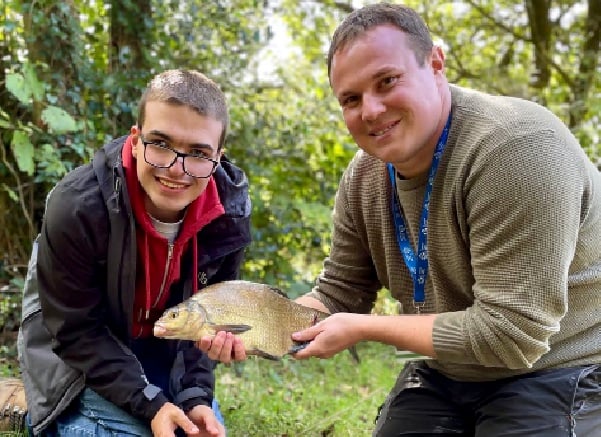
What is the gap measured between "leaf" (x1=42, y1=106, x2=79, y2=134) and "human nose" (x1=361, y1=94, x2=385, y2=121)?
8.60 feet

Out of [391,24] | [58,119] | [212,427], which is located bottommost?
[212,427]

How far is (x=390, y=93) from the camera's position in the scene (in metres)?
2.19

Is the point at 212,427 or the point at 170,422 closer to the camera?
the point at 170,422

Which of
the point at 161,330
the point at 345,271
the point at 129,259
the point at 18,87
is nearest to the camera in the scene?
the point at 161,330

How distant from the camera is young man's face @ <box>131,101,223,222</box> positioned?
2449mm

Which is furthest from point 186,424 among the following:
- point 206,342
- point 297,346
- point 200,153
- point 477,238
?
point 477,238

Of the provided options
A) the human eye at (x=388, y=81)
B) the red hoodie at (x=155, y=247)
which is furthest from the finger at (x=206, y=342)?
the human eye at (x=388, y=81)

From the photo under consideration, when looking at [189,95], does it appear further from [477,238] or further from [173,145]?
[477,238]

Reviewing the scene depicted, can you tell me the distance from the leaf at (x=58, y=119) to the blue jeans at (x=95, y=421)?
214 cm

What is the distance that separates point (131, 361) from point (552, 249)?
153 centimetres

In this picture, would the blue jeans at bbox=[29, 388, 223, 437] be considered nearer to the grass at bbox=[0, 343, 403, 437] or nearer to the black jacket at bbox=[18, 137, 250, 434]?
the black jacket at bbox=[18, 137, 250, 434]

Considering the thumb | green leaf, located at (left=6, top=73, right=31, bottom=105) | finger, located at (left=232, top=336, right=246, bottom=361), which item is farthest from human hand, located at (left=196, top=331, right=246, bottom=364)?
green leaf, located at (left=6, top=73, right=31, bottom=105)

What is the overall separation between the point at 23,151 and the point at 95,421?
2238 millimetres

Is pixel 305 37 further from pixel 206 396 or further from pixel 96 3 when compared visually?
pixel 206 396
